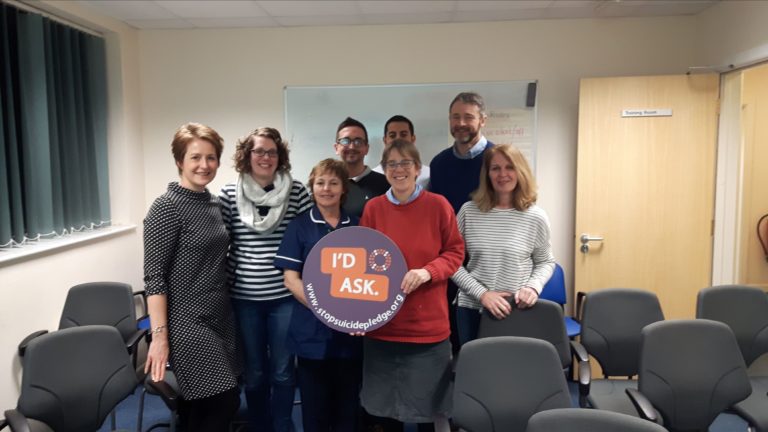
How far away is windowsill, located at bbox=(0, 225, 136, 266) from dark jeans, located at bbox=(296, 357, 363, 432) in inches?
66.8

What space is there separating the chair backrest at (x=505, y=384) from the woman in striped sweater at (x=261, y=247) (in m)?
0.81

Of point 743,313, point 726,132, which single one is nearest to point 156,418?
point 743,313

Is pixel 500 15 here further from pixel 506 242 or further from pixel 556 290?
pixel 506 242

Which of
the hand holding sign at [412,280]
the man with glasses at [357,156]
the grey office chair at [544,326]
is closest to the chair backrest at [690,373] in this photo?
the grey office chair at [544,326]

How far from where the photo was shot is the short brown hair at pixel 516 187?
2.22 metres

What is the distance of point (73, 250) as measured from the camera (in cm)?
319

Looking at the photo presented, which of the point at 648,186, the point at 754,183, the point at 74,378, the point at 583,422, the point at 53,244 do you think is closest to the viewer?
the point at 583,422

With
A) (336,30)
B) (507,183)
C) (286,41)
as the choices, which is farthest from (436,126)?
(507,183)

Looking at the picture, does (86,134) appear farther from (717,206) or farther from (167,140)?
(717,206)

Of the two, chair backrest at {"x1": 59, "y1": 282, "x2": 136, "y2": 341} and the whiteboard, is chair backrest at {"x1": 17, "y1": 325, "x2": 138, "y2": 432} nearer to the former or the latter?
chair backrest at {"x1": 59, "y1": 282, "x2": 136, "y2": 341}

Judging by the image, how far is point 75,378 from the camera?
2.11 metres

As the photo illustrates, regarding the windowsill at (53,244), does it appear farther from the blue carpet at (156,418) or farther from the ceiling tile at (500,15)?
the ceiling tile at (500,15)

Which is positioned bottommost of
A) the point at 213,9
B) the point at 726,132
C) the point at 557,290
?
the point at 557,290

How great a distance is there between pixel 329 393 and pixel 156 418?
159cm
